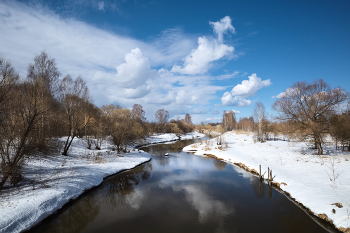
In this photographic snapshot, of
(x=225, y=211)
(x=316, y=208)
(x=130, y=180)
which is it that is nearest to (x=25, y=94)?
(x=130, y=180)

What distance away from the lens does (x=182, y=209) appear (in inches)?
380

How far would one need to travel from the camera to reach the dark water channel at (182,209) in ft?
26.2

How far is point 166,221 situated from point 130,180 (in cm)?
758

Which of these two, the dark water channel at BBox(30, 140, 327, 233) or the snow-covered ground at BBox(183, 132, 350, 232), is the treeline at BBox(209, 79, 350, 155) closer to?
the snow-covered ground at BBox(183, 132, 350, 232)

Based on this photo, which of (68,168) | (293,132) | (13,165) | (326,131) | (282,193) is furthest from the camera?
(293,132)

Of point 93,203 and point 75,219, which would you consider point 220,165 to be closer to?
point 93,203

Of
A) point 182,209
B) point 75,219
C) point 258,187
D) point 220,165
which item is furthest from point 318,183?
point 75,219

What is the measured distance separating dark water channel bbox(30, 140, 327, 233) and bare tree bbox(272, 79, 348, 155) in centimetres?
852

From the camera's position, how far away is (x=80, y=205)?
10234 millimetres

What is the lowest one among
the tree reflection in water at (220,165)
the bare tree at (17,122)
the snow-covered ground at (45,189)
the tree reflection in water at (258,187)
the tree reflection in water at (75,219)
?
the tree reflection in water at (75,219)

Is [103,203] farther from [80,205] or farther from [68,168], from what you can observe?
[68,168]

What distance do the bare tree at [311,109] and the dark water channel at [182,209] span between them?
28.0ft

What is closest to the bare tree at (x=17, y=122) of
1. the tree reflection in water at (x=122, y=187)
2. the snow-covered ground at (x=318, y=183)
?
the tree reflection in water at (x=122, y=187)

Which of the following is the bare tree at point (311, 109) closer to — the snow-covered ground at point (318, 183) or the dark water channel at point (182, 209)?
the snow-covered ground at point (318, 183)
